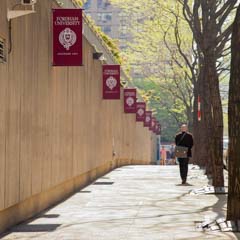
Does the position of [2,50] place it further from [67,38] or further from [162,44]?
[162,44]

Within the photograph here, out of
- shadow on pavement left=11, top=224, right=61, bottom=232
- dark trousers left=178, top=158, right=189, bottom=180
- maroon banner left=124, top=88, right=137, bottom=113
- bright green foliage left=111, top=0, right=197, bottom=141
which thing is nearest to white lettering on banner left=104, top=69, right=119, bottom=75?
bright green foliage left=111, top=0, right=197, bottom=141

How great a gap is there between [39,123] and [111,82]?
13664 millimetres

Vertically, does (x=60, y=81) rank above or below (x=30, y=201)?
above

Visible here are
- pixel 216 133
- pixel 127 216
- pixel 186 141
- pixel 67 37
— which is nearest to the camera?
A: pixel 127 216

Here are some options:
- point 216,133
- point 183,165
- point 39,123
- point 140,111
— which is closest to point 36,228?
point 39,123

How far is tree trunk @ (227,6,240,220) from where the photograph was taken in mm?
12180

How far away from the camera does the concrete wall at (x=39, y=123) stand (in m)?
12.0

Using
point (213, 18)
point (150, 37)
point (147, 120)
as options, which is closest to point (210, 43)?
point (213, 18)

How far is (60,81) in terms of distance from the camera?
1738 centimetres

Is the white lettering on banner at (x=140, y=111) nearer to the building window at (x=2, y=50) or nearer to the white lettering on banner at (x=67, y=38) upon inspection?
the white lettering on banner at (x=67, y=38)

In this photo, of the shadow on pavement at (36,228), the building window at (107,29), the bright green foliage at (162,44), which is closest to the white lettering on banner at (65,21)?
the shadow on pavement at (36,228)

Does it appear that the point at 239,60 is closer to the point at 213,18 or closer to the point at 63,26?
the point at 63,26

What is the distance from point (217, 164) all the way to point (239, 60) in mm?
7572

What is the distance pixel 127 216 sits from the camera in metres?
13.7
